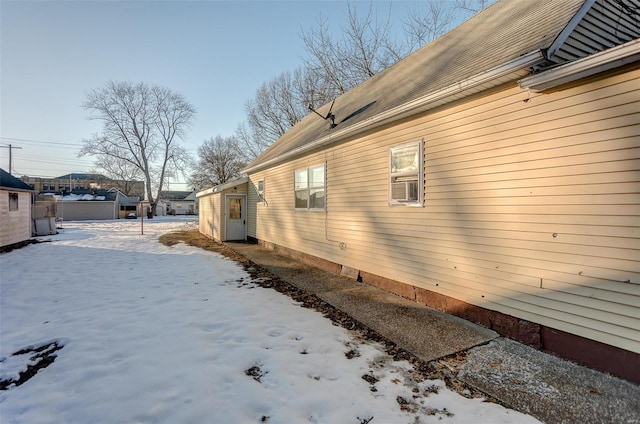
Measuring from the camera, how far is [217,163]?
39719mm

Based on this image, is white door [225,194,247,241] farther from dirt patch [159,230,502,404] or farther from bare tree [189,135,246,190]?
bare tree [189,135,246,190]

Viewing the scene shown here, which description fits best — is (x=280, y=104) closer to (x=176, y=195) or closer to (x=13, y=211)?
(x=13, y=211)

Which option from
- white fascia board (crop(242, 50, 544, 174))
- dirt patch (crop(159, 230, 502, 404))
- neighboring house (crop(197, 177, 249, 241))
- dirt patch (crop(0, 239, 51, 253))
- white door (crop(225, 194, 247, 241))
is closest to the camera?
dirt patch (crop(159, 230, 502, 404))

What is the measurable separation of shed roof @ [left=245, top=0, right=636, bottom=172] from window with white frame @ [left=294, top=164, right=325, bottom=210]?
0.95m

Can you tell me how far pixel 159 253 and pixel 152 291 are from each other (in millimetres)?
5740

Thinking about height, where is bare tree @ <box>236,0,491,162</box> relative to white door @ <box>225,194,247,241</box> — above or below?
above

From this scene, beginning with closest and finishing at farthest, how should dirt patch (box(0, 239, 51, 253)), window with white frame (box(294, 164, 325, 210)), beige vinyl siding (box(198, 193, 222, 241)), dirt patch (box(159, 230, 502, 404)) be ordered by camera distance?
dirt patch (box(159, 230, 502, 404))
window with white frame (box(294, 164, 325, 210))
dirt patch (box(0, 239, 51, 253))
beige vinyl siding (box(198, 193, 222, 241))

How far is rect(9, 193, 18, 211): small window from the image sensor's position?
1252 cm

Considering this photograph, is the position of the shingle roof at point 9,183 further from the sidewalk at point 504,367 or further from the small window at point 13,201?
the sidewalk at point 504,367

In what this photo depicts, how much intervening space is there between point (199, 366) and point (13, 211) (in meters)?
15.6

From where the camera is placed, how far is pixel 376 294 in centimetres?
571

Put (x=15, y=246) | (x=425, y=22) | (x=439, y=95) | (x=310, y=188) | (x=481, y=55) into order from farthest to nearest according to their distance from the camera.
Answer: (x=425, y=22) → (x=15, y=246) → (x=310, y=188) → (x=481, y=55) → (x=439, y=95)

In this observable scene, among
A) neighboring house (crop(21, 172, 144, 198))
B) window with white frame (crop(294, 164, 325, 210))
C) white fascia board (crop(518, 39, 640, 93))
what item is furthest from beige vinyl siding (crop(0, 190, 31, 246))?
neighboring house (crop(21, 172, 144, 198))

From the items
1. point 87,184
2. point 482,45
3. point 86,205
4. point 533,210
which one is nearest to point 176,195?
point 87,184
